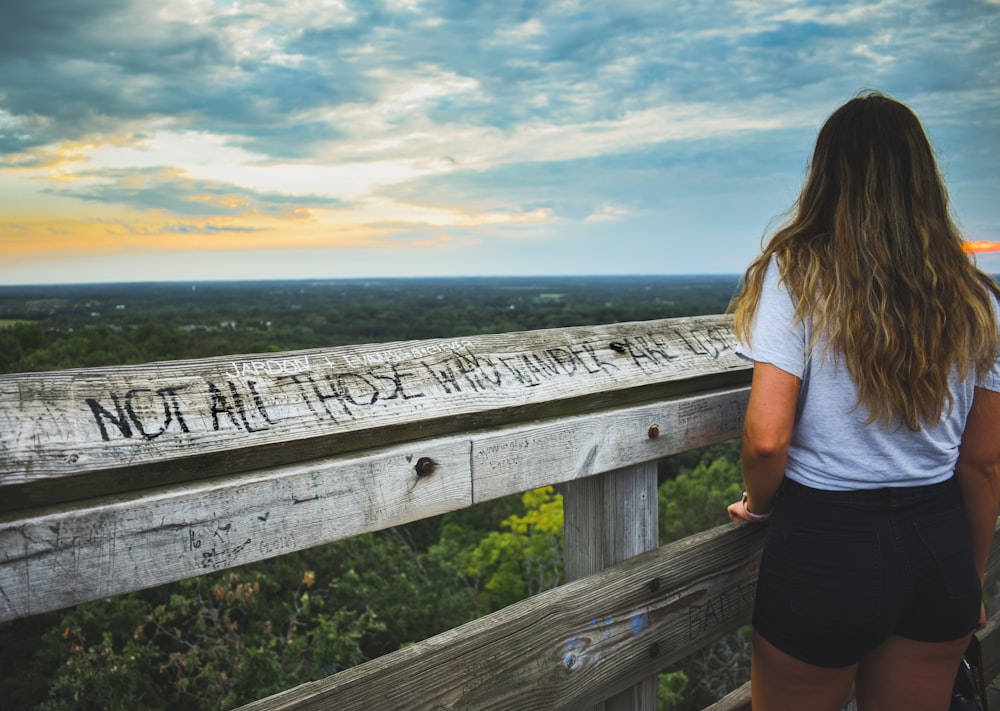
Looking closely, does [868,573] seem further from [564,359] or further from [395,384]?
[395,384]

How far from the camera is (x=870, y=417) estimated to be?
1.43m

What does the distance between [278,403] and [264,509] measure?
0.17 metres

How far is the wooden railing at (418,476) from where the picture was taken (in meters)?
0.91

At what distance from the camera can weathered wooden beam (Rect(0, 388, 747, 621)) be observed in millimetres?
871

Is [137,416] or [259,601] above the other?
[137,416]

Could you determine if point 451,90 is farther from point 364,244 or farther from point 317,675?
point 317,675

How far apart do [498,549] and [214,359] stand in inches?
791

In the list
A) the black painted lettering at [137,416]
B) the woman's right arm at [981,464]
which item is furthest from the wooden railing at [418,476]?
the woman's right arm at [981,464]

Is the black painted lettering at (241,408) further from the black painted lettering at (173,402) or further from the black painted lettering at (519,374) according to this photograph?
the black painted lettering at (519,374)

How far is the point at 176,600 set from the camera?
913cm

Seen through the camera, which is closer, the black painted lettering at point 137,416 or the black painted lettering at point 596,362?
the black painted lettering at point 137,416

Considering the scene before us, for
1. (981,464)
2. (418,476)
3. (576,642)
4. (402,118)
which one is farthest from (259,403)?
(402,118)

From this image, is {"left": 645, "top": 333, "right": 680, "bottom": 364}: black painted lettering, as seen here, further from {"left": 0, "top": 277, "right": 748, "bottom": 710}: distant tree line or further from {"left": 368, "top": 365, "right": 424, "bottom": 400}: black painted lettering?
{"left": 0, "top": 277, "right": 748, "bottom": 710}: distant tree line

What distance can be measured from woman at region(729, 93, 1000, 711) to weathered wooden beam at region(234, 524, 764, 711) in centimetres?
23
